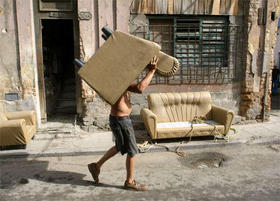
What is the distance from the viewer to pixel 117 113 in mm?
3285

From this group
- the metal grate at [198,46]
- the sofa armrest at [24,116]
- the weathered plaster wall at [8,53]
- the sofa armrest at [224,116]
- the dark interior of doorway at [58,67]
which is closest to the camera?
the sofa armrest at [224,116]

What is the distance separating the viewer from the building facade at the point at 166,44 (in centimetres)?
570

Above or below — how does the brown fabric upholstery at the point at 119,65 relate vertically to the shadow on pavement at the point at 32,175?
above

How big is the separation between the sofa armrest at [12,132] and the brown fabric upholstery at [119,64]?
2439 millimetres

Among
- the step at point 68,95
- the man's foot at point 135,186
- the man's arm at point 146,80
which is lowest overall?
the man's foot at point 135,186

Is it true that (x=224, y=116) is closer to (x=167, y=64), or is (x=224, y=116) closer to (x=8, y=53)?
(x=167, y=64)

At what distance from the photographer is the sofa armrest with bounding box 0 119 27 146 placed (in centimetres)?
464

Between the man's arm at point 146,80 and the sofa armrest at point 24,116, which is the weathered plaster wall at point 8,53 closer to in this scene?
the sofa armrest at point 24,116

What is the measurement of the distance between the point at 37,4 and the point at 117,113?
4206 mm

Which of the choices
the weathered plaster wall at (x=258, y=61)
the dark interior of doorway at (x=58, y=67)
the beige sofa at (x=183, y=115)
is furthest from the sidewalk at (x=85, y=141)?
the dark interior of doorway at (x=58, y=67)

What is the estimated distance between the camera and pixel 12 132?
4.67 m

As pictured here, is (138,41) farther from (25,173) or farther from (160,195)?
(25,173)

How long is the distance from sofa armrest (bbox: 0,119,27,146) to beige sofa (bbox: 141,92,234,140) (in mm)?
2495

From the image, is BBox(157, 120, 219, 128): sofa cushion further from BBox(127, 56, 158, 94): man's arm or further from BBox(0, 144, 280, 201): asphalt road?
BBox(127, 56, 158, 94): man's arm
